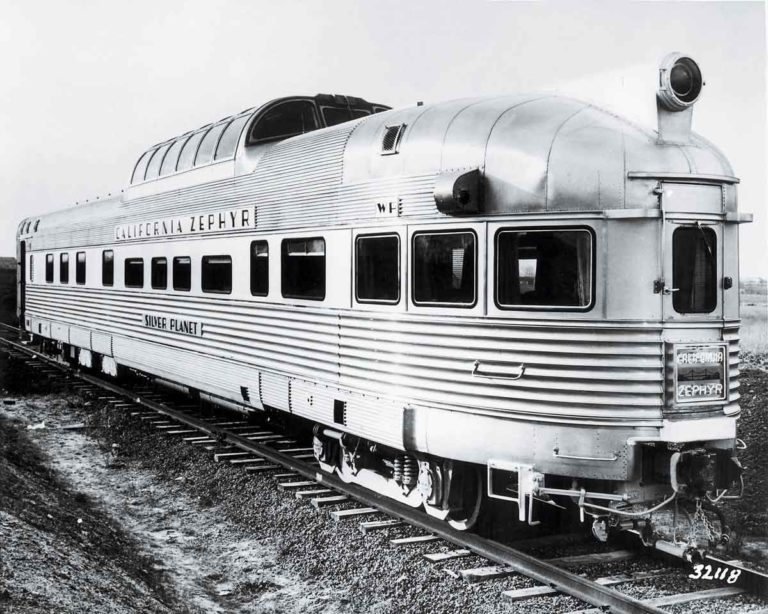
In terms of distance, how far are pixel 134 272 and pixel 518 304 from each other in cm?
886

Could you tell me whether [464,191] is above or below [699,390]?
above

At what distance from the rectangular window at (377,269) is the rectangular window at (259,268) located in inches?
78.5

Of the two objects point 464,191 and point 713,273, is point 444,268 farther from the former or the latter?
point 713,273

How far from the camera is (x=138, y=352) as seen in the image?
13.4 meters

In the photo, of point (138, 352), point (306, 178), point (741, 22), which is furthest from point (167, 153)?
point (741, 22)

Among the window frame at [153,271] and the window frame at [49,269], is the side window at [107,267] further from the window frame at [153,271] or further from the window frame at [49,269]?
the window frame at [49,269]

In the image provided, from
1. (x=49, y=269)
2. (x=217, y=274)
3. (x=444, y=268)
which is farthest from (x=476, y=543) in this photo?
(x=49, y=269)

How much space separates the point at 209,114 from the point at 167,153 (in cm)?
196

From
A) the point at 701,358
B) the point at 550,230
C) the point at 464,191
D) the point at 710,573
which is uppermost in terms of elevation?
the point at 464,191

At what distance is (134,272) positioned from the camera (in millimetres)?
13461

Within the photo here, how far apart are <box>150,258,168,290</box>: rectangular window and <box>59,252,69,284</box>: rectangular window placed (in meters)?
5.39

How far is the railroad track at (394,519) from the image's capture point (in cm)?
582

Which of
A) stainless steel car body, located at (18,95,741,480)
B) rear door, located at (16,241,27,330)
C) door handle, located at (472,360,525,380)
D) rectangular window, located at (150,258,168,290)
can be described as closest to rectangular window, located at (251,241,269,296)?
stainless steel car body, located at (18,95,741,480)

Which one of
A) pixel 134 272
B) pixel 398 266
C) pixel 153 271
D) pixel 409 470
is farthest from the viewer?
pixel 134 272
